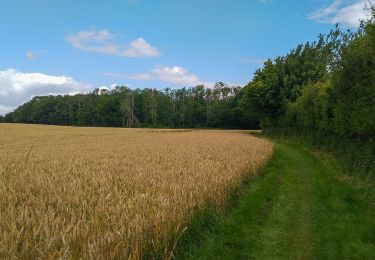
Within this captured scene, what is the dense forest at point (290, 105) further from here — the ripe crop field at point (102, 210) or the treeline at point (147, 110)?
the ripe crop field at point (102, 210)

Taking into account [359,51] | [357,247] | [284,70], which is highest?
[284,70]

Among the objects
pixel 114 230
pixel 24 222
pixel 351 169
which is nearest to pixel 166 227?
pixel 114 230

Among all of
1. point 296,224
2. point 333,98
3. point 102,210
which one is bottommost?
point 296,224

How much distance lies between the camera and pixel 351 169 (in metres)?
15.9

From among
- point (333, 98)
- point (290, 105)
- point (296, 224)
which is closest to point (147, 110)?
point (290, 105)

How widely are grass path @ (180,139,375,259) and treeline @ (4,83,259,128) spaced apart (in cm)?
9131

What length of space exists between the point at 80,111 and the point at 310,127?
401 feet

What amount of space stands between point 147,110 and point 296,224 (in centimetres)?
12426

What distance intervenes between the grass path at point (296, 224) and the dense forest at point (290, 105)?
126 inches

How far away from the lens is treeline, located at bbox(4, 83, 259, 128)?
11262 cm

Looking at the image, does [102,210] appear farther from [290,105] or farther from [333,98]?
[290,105]

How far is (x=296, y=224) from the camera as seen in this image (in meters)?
9.16

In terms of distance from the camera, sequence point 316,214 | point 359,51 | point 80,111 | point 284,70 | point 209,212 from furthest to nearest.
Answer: point 80,111 < point 284,70 < point 359,51 < point 316,214 < point 209,212

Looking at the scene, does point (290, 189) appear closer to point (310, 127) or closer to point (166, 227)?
point (166, 227)
